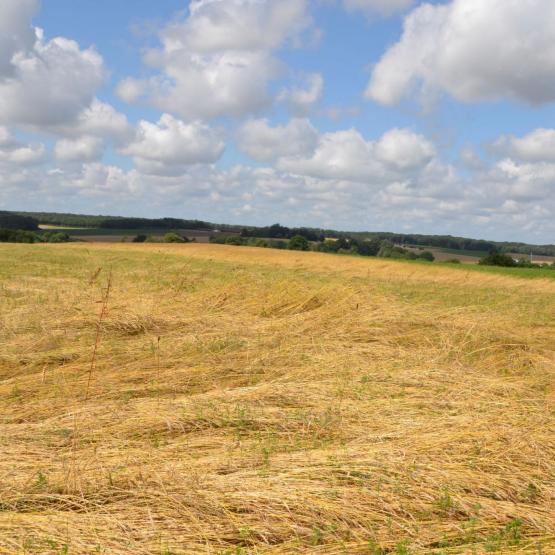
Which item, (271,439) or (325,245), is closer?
(271,439)

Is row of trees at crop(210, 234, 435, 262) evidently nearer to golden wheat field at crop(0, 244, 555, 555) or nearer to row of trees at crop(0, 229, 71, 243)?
row of trees at crop(0, 229, 71, 243)

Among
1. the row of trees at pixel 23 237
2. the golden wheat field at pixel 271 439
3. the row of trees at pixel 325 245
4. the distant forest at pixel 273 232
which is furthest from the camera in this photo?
the distant forest at pixel 273 232

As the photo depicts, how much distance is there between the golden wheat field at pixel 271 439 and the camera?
3.40 meters

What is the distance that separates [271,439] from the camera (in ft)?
15.7

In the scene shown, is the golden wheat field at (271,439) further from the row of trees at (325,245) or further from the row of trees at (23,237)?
the row of trees at (23,237)

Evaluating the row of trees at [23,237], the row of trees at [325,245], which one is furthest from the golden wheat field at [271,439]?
the row of trees at [23,237]

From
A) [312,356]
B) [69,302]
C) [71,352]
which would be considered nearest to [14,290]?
[69,302]

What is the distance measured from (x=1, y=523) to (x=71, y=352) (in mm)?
4600

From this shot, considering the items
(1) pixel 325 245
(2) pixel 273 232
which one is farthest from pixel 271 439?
(2) pixel 273 232

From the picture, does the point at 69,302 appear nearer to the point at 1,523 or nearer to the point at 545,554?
the point at 1,523

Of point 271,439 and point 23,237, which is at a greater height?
point 23,237

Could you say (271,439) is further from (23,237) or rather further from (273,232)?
(273,232)

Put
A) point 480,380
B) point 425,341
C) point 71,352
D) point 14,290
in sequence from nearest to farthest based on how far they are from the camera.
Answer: point 480,380 → point 71,352 → point 425,341 → point 14,290

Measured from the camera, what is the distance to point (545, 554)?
128 inches
